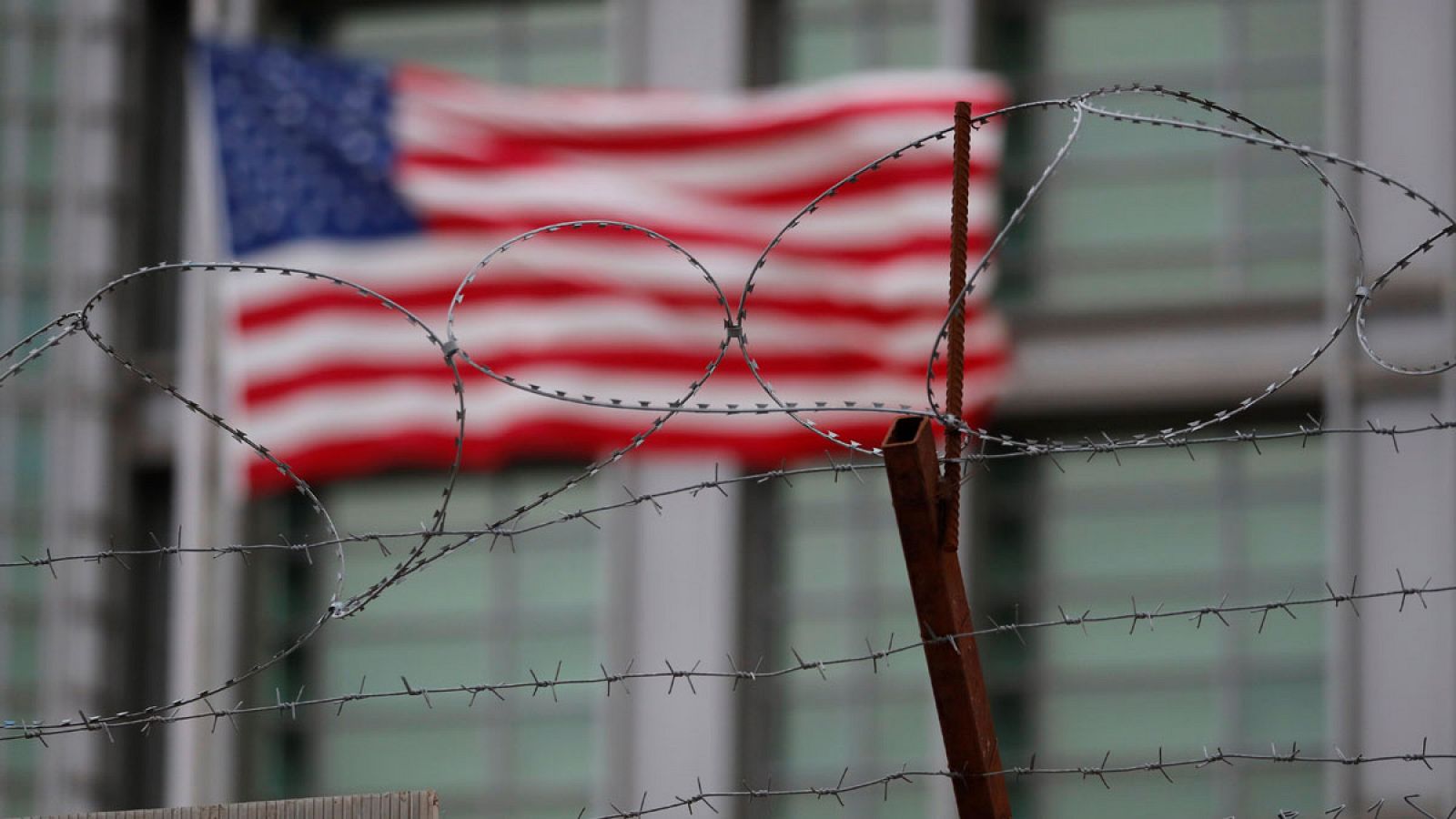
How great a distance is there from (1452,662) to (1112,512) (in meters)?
1.70

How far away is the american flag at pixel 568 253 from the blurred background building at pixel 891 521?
574mm

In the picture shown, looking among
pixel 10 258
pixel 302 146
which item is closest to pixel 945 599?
pixel 302 146

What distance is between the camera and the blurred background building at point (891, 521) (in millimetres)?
11133

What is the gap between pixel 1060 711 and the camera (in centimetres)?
1129

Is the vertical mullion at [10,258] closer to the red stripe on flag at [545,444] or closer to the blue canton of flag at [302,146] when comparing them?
the blue canton of flag at [302,146]

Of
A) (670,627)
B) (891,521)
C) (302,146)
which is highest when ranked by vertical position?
(302,146)

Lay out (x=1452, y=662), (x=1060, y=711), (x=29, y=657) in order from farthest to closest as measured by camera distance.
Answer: (x=29, y=657) < (x=1060, y=711) < (x=1452, y=662)

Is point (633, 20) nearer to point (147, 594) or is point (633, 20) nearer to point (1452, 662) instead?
point (147, 594)

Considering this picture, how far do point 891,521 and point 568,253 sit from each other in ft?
6.52

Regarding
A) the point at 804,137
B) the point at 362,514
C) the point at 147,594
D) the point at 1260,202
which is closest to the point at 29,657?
the point at 147,594

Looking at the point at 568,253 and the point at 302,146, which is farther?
the point at 302,146

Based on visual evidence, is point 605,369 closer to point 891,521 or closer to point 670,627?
point 670,627

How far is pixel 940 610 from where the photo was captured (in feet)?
14.4

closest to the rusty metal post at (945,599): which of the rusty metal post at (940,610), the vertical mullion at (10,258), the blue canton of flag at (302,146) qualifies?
the rusty metal post at (940,610)
